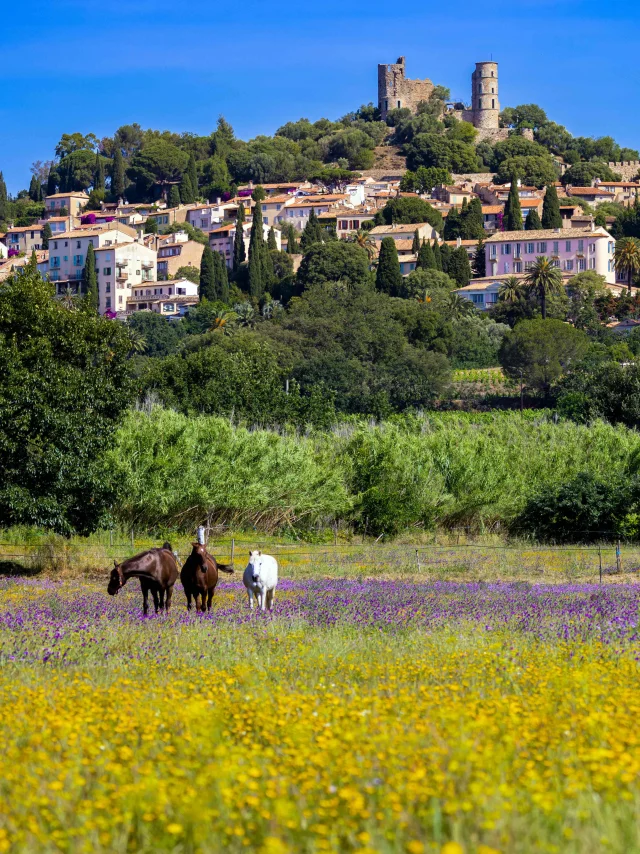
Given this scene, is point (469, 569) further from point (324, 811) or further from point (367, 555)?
point (324, 811)

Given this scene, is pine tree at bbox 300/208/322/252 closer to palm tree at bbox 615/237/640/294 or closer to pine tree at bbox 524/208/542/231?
pine tree at bbox 524/208/542/231

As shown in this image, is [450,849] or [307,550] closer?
[450,849]

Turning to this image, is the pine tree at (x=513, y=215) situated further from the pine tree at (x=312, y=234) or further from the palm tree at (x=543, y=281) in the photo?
the palm tree at (x=543, y=281)

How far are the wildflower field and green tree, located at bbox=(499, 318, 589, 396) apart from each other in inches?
3490

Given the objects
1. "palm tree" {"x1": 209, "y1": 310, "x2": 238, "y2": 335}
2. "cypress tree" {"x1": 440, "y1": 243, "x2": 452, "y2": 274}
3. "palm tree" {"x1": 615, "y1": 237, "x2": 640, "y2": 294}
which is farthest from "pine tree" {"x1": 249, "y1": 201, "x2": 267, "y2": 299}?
"palm tree" {"x1": 615, "y1": 237, "x2": 640, "y2": 294}

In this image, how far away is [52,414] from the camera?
2864cm

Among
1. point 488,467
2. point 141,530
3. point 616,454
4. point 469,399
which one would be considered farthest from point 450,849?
point 469,399

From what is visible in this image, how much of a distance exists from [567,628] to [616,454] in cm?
3771

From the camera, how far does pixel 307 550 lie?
119 ft

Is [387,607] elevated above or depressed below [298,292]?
below

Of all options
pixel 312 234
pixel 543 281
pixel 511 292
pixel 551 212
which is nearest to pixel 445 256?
pixel 312 234

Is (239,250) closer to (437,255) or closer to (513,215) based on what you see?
(437,255)

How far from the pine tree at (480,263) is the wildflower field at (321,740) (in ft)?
509

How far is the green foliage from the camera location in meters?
28.2
